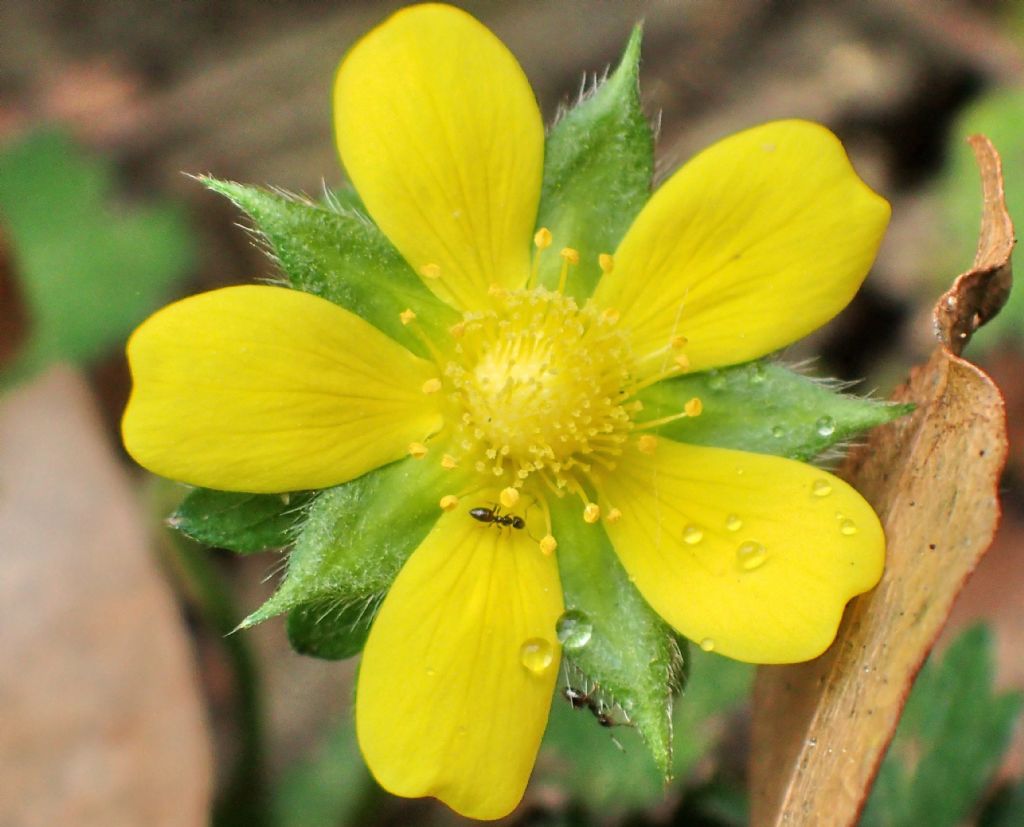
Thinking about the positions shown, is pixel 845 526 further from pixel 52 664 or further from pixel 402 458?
pixel 52 664

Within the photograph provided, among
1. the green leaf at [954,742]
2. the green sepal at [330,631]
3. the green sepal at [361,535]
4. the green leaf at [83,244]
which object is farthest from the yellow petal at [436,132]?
the green leaf at [83,244]

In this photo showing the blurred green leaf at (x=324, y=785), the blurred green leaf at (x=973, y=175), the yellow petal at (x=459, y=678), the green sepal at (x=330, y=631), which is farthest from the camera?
the blurred green leaf at (x=973, y=175)

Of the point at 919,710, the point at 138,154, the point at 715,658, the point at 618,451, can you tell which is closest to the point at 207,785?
the point at 715,658

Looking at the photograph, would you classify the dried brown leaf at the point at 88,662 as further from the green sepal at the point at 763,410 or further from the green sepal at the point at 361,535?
the green sepal at the point at 763,410

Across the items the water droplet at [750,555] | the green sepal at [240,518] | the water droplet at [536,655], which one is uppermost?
the water droplet at [750,555]

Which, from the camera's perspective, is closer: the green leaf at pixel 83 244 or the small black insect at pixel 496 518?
the small black insect at pixel 496 518

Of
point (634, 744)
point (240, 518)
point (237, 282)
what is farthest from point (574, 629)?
point (237, 282)
